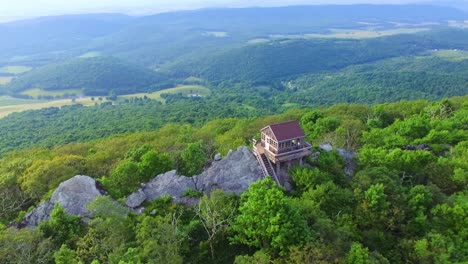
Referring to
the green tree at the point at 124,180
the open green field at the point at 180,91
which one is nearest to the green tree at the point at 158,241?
the green tree at the point at 124,180

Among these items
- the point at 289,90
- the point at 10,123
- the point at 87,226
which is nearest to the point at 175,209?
the point at 87,226

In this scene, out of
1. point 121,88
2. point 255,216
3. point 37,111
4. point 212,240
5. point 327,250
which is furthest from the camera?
point 121,88

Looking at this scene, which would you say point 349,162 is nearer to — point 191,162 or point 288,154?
point 288,154

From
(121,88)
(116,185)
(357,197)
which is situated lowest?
(121,88)

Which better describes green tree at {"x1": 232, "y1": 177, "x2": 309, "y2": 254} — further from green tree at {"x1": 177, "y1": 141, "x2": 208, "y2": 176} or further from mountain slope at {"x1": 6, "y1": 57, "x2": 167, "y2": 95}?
mountain slope at {"x1": 6, "y1": 57, "x2": 167, "y2": 95}

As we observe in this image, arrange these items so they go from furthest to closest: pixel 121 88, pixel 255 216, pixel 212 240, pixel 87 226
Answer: pixel 121 88 → pixel 87 226 → pixel 212 240 → pixel 255 216

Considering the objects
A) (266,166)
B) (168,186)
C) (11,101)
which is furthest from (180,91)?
(266,166)

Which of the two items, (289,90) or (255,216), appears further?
(289,90)

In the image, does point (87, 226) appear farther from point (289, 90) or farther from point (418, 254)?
point (289, 90)
